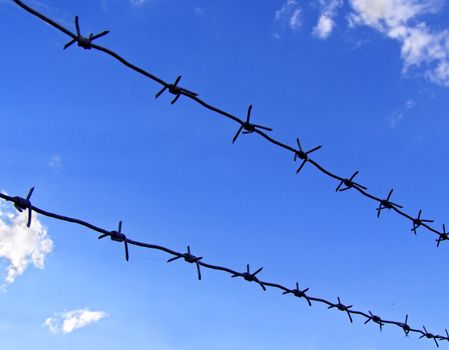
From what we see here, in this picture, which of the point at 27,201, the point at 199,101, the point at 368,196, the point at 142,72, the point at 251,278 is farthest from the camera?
the point at 368,196

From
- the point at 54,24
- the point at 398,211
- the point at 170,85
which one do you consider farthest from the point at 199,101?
the point at 398,211

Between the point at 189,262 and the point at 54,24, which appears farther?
the point at 189,262

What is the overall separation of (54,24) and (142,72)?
53cm

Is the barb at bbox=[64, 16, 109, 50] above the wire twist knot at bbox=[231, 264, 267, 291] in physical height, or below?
above

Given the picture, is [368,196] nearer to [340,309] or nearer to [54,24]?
[340,309]

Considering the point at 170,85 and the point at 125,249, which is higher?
the point at 170,85

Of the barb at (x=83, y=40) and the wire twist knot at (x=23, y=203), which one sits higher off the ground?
the barb at (x=83, y=40)

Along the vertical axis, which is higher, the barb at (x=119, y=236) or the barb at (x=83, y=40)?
the barb at (x=83, y=40)

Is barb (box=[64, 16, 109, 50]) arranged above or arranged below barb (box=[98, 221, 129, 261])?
above

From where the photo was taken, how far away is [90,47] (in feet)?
8.99

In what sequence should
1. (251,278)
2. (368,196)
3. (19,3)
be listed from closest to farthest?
1. (19,3)
2. (251,278)
3. (368,196)

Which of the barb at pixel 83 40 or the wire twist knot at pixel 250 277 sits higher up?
the barb at pixel 83 40

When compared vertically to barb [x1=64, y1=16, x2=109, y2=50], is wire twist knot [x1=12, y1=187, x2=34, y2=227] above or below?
below

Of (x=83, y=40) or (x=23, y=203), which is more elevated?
(x=83, y=40)
